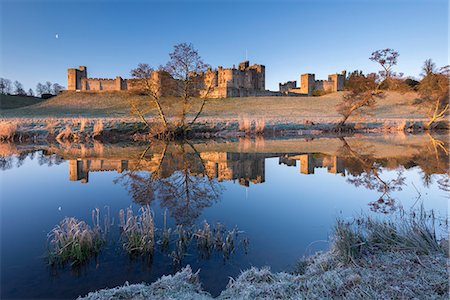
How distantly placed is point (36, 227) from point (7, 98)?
76.1 metres

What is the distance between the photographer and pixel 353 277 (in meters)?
2.97

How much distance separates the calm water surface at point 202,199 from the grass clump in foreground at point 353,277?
1.21 feet

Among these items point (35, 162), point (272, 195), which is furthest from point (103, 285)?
point (35, 162)

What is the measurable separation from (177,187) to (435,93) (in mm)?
26138

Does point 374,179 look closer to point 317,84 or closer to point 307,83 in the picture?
point 307,83

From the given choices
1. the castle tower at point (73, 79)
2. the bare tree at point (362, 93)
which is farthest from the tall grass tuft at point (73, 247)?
the castle tower at point (73, 79)

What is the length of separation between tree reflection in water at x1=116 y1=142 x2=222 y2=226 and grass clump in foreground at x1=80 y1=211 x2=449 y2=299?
224 centimetres

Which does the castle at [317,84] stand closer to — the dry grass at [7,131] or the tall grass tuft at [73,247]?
the dry grass at [7,131]

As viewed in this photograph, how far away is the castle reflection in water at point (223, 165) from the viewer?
9727 mm

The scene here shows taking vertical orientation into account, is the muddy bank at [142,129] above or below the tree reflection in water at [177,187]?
above

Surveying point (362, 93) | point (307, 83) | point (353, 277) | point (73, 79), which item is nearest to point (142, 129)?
point (362, 93)

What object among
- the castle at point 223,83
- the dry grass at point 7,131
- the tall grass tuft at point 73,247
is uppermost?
the castle at point 223,83

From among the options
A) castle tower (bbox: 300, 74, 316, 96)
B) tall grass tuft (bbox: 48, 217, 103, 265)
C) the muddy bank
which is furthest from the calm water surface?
castle tower (bbox: 300, 74, 316, 96)

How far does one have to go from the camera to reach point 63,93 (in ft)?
207
